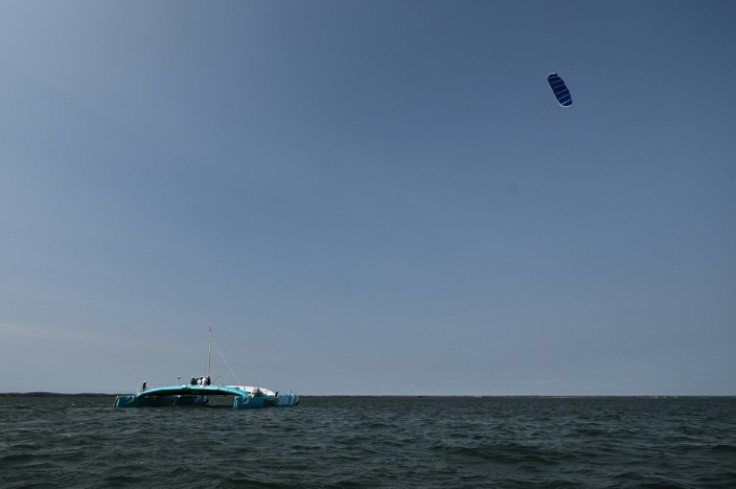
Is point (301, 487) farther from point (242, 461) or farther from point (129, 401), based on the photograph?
point (129, 401)

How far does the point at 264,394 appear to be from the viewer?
2116 inches

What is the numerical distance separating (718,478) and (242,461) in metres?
13.5

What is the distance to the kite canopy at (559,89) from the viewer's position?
1003 inches

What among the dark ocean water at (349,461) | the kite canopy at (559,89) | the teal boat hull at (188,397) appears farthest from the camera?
the teal boat hull at (188,397)

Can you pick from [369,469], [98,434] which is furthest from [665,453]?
[98,434]

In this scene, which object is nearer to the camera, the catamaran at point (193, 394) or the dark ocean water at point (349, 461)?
the dark ocean water at point (349, 461)

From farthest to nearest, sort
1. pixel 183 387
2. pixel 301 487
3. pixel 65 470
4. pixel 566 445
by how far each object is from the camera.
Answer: pixel 183 387 → pixel 566 445 → pixel 65 470 → pixel 301 487

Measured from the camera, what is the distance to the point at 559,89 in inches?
1022

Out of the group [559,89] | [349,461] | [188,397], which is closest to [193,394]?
[188,397]

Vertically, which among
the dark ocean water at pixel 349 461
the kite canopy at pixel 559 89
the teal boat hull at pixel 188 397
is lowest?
the dark ocean water at pixel 349 461

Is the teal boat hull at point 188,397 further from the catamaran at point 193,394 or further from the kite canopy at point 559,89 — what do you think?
the kite canopy at point 559,89

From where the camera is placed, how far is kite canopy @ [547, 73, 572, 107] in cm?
2549

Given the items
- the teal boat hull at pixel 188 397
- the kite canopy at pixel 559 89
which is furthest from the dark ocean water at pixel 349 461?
the teal boat hull at pixel 188 397

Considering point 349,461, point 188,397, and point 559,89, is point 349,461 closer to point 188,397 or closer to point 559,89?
point 559,89
